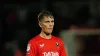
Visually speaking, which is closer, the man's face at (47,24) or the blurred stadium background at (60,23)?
the man's face at (47,24)

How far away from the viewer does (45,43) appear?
490 centimetres

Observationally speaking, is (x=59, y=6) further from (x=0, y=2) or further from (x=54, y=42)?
(x=54, y=42)

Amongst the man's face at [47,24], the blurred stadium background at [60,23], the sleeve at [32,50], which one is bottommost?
the blurred stadium background at [60,23]

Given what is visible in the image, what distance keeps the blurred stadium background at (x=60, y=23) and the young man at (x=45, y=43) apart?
228 cm

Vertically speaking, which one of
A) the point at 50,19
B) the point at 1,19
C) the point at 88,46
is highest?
the point at 50,19

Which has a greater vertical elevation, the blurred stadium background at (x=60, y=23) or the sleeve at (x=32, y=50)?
the sleeve at (x=32, y=50)

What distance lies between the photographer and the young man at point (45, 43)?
15.9 ft

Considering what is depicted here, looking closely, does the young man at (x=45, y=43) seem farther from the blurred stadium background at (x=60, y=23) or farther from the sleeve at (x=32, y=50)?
the blurred stadium background at (x=60, y=23)

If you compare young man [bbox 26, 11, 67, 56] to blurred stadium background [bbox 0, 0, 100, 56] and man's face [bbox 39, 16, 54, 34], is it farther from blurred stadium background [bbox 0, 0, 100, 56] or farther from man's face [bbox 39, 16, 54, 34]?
blurred stadium background [bbox 0, 0, 100, 56]

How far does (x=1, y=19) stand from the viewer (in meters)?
7.34

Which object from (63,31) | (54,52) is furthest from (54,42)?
(63,31)

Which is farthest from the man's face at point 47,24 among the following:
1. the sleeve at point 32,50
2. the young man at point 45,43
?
the sleeve at point 32,50

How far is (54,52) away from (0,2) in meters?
2.73

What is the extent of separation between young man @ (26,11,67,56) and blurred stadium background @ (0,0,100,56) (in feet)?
7.48
